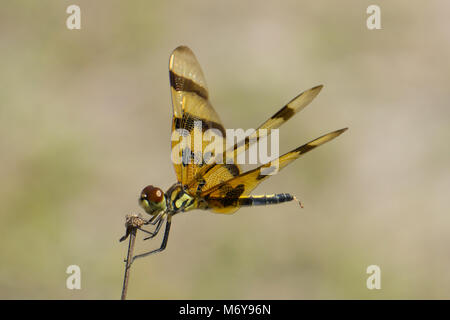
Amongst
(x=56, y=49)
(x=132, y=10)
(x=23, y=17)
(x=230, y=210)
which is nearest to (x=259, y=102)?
(x=132, y=10)

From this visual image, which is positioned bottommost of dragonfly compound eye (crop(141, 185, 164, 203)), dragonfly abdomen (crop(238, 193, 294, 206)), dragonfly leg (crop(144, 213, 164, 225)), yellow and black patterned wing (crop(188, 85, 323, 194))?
dragonfly leg (crop(144, 213, 164, 225))

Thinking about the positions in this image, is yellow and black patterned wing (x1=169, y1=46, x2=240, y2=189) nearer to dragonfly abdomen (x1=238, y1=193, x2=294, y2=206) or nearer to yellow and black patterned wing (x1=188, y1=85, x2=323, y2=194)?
yellow and black patterned wing (x1=188, y1=85, x2=323, y2=194)

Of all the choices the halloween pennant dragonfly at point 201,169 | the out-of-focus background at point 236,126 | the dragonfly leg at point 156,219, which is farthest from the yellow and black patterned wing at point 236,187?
the out-of-focus background at point 236,126

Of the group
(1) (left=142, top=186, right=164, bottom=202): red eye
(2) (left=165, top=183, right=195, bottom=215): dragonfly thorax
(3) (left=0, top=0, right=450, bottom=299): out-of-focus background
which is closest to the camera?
(1) (left=142, top=186, right=164, bottom=202): red eye

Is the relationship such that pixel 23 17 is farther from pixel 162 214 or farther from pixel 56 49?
pixel 162 214

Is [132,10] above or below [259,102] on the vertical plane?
above

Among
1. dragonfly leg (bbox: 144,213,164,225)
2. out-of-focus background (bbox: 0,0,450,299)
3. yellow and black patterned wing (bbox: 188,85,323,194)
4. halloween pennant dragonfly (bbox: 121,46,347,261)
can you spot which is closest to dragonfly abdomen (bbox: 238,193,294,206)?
halloween pennant dragonfly (bbox: 121,46,347,261)

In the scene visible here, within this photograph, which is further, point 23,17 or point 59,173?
point 23,17
